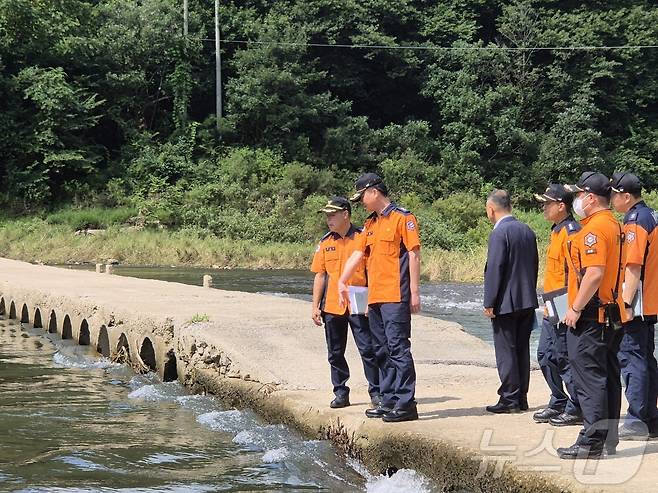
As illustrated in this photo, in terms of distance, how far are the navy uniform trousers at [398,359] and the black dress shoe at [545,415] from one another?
0.95 m

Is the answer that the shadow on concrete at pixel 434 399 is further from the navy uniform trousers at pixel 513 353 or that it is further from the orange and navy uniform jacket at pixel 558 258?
the orange and navy uniform jacket at pixel 558 258

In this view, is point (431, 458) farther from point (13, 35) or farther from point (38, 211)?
point (13, 35)

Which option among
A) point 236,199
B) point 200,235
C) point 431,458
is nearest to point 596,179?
point 431,458

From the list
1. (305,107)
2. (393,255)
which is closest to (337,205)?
(393,255)

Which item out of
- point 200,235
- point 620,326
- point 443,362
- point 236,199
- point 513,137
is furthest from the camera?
point 513,137

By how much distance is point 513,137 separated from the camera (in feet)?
149

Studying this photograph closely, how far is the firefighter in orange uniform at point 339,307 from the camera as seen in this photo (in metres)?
7.78

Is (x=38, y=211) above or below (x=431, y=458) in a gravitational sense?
above

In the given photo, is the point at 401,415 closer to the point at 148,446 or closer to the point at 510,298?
the point at 510,298

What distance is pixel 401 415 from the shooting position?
7.01m

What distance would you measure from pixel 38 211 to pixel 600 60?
29095mm

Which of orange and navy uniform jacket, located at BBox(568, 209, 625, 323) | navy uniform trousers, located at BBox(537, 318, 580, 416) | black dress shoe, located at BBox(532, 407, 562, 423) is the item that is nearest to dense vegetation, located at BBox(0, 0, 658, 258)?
navy uniform trousers, located at BBox(537, 318, 580, 416)

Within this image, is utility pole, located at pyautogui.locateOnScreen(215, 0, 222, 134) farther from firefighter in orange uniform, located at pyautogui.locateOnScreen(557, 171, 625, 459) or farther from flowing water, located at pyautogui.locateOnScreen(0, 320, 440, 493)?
firefighter in orange uniform, located at pyautogui.locateOnScreen(557, 171, 625, 459)

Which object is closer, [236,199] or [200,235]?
[200,235]
